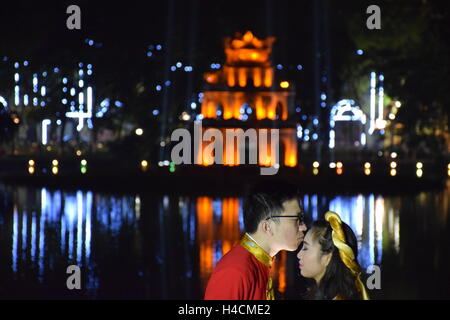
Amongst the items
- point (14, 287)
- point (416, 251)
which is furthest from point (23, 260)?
point (416, 251)

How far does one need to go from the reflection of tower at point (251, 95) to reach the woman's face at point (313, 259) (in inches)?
1400

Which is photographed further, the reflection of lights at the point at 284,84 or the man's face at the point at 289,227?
the reflection of lights at the point at 284,84

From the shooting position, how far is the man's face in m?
5.18

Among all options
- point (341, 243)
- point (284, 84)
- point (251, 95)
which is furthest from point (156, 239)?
point (284, 84)

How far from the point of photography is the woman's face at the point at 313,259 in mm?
5207

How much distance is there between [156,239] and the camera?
1956 cm

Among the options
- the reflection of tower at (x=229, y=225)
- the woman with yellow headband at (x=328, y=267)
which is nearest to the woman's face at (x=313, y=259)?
the woman with yellow headband at (x=328, y=267)

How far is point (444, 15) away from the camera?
3412 cm

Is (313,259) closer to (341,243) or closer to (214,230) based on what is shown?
(341,243)

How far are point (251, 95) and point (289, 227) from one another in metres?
37.4

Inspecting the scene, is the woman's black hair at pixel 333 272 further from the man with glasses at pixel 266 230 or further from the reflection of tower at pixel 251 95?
the reflection of tower at pixel 251 95

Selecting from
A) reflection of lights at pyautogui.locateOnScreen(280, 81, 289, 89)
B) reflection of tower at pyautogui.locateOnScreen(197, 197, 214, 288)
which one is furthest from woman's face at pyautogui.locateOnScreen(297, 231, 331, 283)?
reflection of lights at pyautogui.locateOnScreen(280, 81, 289, 89)

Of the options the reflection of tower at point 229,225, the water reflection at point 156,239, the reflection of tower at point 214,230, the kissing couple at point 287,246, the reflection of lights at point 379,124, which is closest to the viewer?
the kissing couple at point 287,246
